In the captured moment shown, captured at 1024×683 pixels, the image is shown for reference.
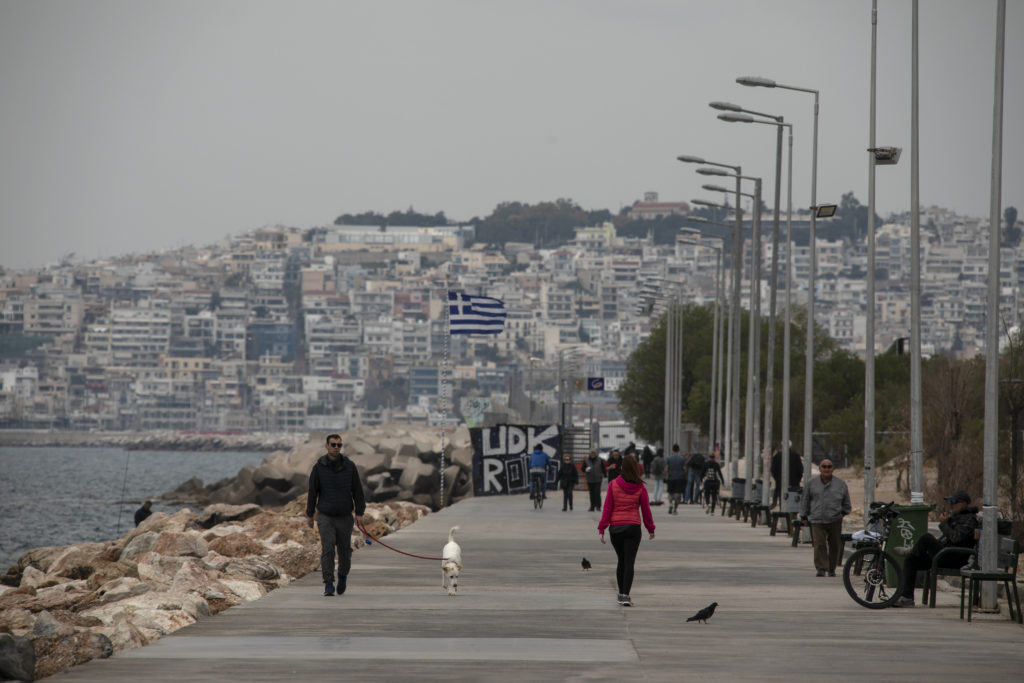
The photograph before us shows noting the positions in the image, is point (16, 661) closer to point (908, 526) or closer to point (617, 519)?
point (617, 519)

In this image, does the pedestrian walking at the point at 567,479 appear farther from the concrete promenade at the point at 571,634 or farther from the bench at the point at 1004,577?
the bench at the point at 1004,577

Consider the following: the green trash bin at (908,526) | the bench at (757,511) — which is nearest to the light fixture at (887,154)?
the green trash bin at (908,526)

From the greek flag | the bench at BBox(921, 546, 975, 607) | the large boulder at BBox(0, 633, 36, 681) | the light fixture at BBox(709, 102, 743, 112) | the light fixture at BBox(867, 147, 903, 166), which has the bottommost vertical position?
the large boulder at BBox(0, 633, 36, 681)

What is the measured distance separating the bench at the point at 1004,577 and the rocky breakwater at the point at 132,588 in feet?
23.4

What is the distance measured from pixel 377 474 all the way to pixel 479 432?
24.9 meters

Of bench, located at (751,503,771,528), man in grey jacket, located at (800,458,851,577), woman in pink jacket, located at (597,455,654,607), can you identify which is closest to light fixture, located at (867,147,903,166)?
man in grey jacket, located at (800,458,851,577)

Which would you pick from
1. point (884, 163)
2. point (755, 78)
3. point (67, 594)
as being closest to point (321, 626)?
point (67, 594)

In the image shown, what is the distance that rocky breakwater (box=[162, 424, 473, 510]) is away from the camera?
231 ft

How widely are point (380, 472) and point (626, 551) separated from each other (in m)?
61.7

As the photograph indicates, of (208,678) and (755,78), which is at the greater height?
(755,78)

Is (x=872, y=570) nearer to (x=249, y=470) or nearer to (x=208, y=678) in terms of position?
(x=208, y=678)

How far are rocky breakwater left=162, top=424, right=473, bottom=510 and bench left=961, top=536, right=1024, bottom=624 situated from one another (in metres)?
43.9

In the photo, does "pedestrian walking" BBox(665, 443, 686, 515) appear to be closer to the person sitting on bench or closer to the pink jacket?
the person sitting on bench

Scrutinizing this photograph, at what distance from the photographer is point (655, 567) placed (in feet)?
72.5
